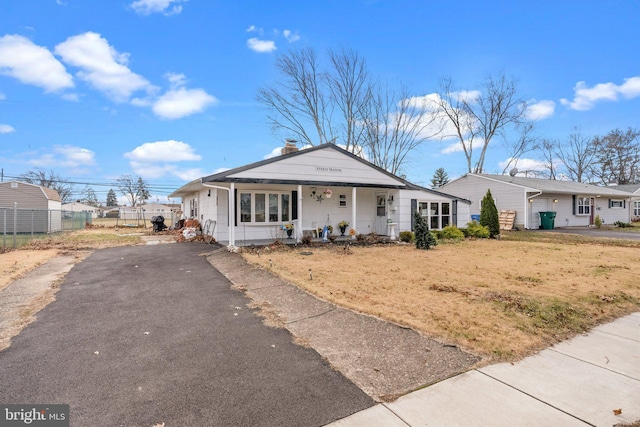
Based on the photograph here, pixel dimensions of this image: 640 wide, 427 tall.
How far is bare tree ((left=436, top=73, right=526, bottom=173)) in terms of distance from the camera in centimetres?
2791

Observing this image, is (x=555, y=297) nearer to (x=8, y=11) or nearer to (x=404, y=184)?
(x=404, y=184)

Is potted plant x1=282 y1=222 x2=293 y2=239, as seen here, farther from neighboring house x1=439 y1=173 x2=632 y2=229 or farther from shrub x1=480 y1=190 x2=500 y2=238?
neighboring house x1=439 y1=173 x2=632 y2=229

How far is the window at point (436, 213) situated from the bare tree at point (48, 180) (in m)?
49.5

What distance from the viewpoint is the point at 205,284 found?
651cm

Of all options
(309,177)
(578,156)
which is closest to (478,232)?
(309,177)

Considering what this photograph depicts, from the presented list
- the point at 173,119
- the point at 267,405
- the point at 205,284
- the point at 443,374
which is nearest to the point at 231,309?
the point at 205,284

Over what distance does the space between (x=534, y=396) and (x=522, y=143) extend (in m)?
35.8

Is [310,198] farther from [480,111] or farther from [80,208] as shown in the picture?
[80,208]

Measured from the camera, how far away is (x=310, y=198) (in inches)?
538

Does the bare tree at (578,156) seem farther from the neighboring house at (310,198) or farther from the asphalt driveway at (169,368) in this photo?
the asphalt driveway at (169,368)

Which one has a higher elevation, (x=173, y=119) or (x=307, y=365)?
(x=173, y=119)

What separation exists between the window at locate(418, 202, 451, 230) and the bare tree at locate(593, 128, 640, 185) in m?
34.4

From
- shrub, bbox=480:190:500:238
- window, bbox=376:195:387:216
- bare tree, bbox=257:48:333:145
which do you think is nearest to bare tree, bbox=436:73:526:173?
bare tree, bbox=257:48:333:145

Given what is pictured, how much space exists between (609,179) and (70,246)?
53377mm
